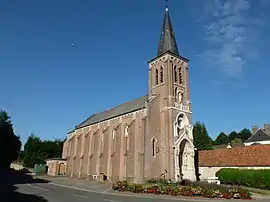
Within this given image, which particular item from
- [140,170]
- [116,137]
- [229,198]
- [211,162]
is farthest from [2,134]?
[229,198]

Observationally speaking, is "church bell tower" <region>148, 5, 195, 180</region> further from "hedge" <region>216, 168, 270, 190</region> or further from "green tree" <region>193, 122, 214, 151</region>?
"green tree" <region>193, 122, 214, 151</region>

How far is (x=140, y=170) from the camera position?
121ft

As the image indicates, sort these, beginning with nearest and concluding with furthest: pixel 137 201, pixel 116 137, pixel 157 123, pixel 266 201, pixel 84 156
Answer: pixel 137 201, pixel 266 201, pixel 157 123, pixel 116 137, pixel 84 156

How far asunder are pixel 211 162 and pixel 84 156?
2495cm

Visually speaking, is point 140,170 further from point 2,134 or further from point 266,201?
point 2,134

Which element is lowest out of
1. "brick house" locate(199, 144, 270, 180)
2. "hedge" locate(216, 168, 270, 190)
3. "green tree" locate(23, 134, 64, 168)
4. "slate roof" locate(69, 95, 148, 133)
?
"hedge" locate(216, 168, 270, 190)

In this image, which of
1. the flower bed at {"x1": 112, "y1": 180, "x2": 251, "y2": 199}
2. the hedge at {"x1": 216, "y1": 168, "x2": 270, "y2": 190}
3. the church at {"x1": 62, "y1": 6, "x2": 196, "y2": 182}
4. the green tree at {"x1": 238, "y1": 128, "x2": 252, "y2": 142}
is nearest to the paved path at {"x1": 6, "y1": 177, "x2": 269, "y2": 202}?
the flower bed at {"x1": 112, "y1": 180, "x2": 251, "y2": 199}

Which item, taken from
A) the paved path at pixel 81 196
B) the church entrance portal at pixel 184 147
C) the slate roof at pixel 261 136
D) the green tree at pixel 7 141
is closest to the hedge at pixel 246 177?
the church entrance portal at pixel 184 147

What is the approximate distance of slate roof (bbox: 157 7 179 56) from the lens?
147 ft

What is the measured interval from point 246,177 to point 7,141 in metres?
41.8

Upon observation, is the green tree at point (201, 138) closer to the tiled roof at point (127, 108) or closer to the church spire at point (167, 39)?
the tiled roof at point (127, 108)

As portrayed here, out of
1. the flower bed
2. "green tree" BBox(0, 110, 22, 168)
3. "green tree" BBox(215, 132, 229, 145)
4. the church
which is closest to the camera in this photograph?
the flower bed

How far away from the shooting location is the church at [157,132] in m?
38.2

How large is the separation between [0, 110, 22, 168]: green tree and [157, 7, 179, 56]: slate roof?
31191 millimetres
